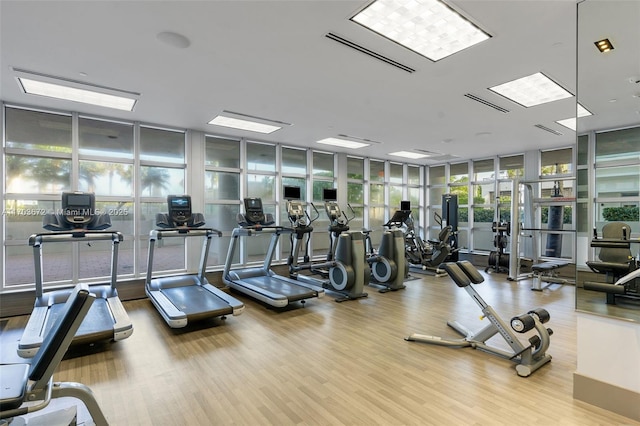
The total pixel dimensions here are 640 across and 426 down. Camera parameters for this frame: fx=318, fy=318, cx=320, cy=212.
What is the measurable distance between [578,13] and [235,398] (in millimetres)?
4215

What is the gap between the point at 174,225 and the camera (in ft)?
16.9

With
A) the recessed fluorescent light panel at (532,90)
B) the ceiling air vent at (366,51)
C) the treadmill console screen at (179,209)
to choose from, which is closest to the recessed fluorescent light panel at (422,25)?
the ceiling air vent at (366,51)

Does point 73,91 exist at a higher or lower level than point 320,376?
higher

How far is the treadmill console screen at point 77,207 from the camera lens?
14.3 feet

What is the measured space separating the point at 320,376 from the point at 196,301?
2.45 m

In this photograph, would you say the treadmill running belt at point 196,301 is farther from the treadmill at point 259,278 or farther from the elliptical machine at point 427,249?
the elliptical machine at point 427,249

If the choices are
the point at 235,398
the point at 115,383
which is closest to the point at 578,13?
the point at 235,398

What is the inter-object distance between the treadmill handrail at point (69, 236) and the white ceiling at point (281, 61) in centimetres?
198

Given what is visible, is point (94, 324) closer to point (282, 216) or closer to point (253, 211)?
point (253, 211)

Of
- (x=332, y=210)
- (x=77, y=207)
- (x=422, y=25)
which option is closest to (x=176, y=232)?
(x=77, y=207)

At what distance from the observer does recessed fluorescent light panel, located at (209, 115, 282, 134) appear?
5777mm

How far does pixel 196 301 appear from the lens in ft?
15.0

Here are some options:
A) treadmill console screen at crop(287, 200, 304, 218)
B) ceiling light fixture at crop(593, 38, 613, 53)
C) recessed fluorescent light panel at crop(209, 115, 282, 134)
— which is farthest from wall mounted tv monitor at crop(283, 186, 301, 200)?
ceiling light fixture at crop(593, 38, 613, 53)

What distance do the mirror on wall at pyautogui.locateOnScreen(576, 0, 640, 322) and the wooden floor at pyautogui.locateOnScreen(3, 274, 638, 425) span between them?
96 cm
